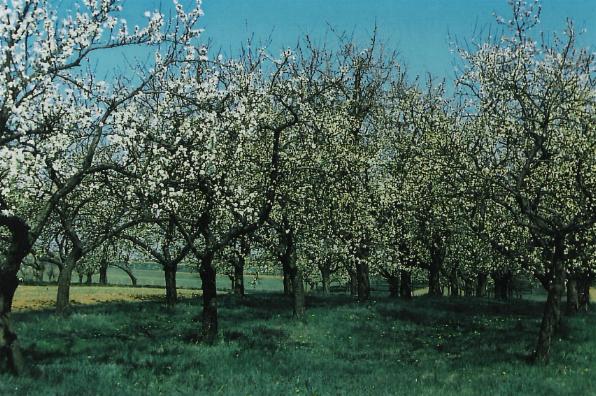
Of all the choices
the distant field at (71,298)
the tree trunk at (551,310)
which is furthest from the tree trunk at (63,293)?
the tree trunk at (551,310)

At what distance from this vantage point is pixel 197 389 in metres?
13.2

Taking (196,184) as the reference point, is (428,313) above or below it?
below

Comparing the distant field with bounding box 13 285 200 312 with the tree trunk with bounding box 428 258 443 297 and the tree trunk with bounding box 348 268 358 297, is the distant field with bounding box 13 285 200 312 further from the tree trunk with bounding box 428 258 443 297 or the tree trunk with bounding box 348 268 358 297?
the tree trunk with bounding box 428 258 443 297

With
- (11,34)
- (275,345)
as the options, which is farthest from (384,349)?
(11,34)

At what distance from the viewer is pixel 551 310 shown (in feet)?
61.8

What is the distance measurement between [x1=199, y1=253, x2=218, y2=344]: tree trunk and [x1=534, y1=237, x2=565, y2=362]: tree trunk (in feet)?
36.5

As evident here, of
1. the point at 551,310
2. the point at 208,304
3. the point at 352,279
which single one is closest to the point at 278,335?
the point at 208,304

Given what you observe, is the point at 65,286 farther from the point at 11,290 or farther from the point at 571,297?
the point at 571,297

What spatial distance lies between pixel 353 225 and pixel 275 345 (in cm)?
1368

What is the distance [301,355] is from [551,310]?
333 inches

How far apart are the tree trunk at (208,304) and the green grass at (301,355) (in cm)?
72

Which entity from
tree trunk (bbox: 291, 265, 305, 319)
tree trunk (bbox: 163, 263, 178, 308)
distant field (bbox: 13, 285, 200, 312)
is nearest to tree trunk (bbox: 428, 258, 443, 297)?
tree trunk (bbox: 291, 265, 305, 319)

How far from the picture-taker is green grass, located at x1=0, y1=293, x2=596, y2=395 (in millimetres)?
13773

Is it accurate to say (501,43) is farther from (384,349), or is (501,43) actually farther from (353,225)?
(353,225)
